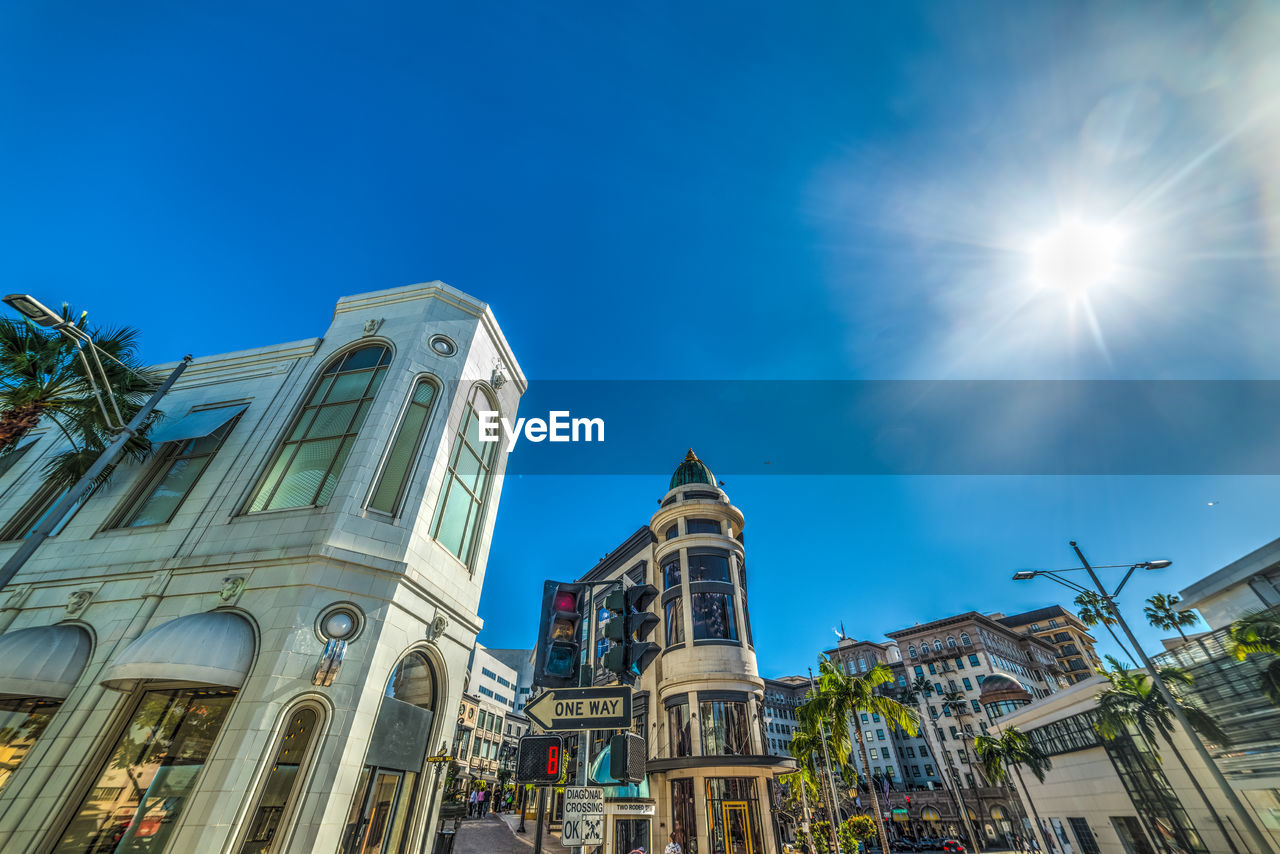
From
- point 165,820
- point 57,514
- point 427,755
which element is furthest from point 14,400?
point 427,755

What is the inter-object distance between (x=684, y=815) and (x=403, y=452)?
2760 cm

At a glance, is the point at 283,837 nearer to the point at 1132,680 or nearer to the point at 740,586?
the point at 740,586

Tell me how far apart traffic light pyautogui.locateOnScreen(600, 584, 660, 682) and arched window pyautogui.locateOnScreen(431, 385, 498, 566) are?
925cm

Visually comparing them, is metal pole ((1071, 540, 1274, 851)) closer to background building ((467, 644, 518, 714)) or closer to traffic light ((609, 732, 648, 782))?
traffic light ((609, 732, 648, 782))

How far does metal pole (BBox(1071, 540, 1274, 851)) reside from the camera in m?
12.8

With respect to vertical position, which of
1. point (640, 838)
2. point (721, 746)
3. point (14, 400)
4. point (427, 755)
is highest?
point (14, 400)

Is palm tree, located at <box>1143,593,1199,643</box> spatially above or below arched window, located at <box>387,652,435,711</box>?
above

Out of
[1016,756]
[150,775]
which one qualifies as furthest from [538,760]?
[1016,756]

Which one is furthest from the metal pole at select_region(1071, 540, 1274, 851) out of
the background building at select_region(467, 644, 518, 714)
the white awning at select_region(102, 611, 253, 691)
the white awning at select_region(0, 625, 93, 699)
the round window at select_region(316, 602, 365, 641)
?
the background building at select_region(467, 644, 518, 714)

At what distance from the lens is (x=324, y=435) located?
15.1m

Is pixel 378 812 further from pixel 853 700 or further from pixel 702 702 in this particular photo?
pixel 853 700

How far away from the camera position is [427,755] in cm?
1296

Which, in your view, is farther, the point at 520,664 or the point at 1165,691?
the point at 520,664

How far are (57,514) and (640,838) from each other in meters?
34.2
